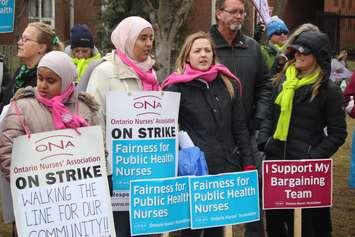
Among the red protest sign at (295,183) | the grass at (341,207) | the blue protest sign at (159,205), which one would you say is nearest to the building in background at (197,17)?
the grass at (341,207)

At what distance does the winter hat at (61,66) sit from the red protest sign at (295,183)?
5.41 ft

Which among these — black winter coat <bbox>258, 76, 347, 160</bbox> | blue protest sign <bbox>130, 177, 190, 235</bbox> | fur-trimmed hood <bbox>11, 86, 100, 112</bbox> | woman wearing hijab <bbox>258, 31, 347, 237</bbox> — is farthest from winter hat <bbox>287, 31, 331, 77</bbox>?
fur-trimmed hood <bbox>11, 86, 100, 112</bbox>

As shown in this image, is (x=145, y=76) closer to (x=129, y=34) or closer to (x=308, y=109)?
(x=129, y=34)

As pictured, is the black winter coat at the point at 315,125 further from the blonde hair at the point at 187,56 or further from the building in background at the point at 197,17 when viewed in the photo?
the building in background at the point at 197,17

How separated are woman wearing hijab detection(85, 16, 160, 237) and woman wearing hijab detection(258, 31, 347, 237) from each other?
108 centimetres

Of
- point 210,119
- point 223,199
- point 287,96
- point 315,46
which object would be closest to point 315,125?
point 287,96

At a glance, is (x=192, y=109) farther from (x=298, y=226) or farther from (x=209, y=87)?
(x=298, y=226)

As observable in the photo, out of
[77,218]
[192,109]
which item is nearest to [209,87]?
[192,109]

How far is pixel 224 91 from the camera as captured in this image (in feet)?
16.4

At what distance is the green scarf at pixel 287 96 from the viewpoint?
206 inches

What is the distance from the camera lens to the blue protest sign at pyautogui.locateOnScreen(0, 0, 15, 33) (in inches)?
292

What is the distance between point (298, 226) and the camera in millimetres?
5027

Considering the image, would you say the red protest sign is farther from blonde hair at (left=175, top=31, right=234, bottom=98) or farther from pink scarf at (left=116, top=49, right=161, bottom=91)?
pink scarf at (left=116, top=49, right=161, bottom=91)

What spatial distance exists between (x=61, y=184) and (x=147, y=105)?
0.93m
